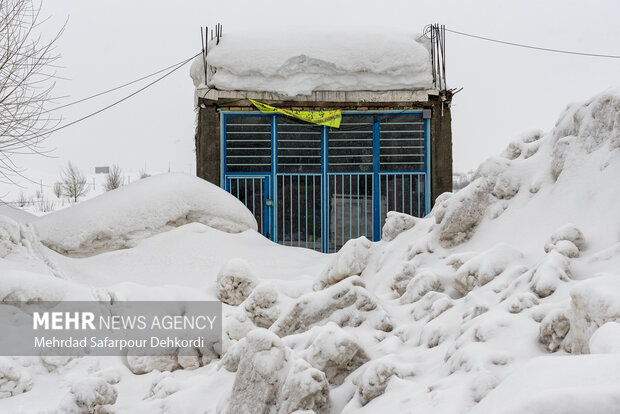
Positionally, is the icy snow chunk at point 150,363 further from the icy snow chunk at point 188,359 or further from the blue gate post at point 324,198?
the blue gate post at point 324,198

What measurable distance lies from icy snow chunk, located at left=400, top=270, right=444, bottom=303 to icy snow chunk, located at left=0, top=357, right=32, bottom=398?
9.59ft

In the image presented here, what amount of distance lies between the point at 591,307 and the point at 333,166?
343 inches

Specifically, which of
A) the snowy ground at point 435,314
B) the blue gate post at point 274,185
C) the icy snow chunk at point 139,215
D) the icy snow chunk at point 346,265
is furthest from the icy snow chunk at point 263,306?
the blue gate post at point 274,185

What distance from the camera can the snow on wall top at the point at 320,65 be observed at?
10367mm

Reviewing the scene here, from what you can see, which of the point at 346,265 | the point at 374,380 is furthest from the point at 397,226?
the point at 374,380

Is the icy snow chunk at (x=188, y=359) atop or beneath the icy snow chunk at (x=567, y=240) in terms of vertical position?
beneath

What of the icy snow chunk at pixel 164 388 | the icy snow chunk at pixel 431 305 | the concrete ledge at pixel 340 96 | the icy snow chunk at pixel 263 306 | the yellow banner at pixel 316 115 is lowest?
the icy snow chunk at pixel 164 388

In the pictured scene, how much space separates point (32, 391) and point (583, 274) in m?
3.87

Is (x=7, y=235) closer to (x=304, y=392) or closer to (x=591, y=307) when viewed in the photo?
(x=304, y=392)

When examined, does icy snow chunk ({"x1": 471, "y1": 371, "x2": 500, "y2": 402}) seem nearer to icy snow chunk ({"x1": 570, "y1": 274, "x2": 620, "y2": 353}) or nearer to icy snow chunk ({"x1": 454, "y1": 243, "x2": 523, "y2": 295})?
icy snow chunk ({"x1": 570, "y1": 274, "x2": 620, "y2": 353})

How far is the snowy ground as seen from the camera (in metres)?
2.29

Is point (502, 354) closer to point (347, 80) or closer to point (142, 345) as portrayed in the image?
point (142, 345)

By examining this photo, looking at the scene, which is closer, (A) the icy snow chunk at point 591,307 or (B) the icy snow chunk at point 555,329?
(A) the icy snow chunk at point 591,307

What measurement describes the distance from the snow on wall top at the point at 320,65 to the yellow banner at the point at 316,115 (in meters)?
0.36
